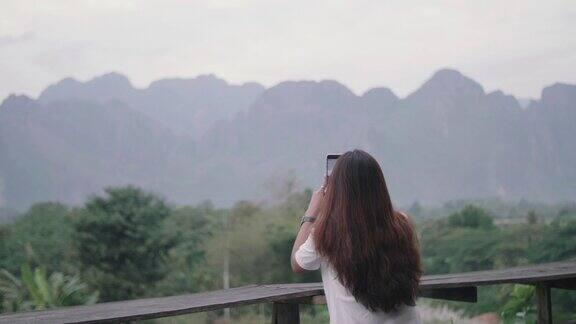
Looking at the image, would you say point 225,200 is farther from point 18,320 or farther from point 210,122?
point 18,320

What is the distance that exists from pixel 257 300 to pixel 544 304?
1546 mm

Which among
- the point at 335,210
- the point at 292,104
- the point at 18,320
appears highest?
the point at 292,104

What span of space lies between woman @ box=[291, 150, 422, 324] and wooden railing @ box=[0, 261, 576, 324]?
1.54 feet

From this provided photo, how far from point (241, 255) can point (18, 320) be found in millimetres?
29696

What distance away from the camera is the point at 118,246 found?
25.1 meters

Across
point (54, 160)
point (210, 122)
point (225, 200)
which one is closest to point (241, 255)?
point (225, 200)

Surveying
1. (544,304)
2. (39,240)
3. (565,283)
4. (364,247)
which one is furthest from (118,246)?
(364,247)

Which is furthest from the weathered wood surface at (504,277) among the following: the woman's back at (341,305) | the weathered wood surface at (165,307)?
the woman's back at (341,305)

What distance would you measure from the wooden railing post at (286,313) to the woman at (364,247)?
0.66 m

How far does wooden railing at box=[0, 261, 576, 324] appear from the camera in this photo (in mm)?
2029

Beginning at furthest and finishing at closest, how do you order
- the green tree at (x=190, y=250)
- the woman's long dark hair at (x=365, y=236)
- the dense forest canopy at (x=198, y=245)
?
1. the green tree at (x=190, y=250)
2. the dense forest canopy at (x=198, y=245)
3. the woman's long dark hair at (x=365, y=236)

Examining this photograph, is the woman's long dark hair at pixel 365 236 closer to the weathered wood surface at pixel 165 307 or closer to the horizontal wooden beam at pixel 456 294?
the weathered wood surface at pixel 165 307

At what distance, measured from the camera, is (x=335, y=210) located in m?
1.76

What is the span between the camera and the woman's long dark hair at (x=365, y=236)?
5.70 ft
